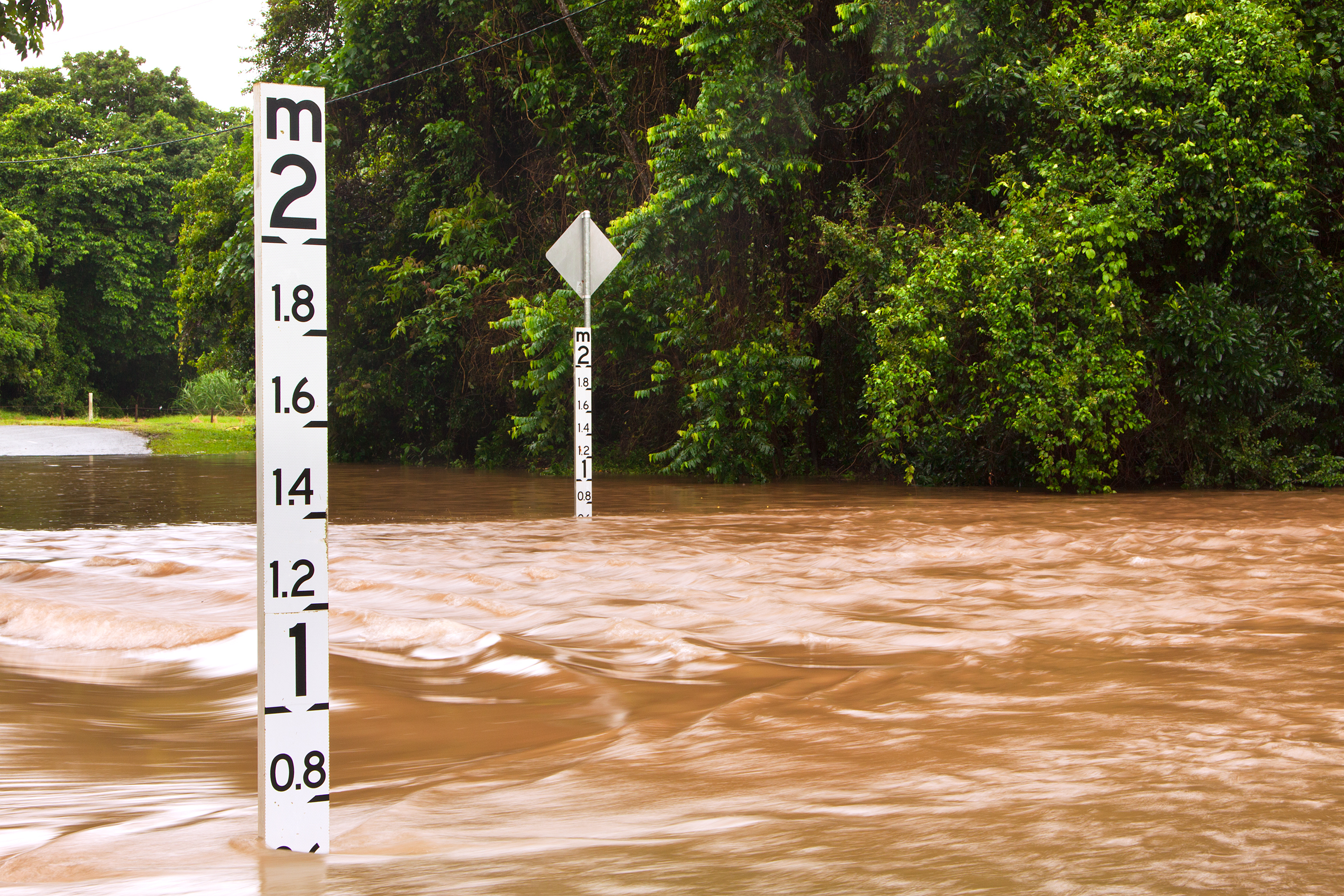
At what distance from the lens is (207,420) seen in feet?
170

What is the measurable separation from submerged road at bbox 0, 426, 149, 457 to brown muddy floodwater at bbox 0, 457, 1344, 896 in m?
19.3

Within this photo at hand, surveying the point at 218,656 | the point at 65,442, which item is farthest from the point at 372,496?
the point at 65,442

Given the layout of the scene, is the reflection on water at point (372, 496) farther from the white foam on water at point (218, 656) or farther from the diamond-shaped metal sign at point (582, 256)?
the white foam on water at point (218, 656)

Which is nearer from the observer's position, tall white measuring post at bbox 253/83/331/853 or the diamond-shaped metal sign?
tall white measuring post at bbox 253/83/331/853

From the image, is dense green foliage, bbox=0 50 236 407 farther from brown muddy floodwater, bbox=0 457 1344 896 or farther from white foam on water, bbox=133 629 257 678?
white foam on water, bbox=133 629 257 678

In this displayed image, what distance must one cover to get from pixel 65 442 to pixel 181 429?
12127 mm

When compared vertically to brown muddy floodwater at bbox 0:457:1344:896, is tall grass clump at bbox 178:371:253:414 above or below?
A: above

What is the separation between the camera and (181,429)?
4319 cm

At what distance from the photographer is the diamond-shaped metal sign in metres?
11.9

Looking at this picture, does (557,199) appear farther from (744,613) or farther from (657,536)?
(744,613)

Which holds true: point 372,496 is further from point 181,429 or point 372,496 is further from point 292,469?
point 181,429

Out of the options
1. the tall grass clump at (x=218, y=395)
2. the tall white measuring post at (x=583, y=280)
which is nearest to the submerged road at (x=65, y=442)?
the tall grass clump at (x=218, y=395)

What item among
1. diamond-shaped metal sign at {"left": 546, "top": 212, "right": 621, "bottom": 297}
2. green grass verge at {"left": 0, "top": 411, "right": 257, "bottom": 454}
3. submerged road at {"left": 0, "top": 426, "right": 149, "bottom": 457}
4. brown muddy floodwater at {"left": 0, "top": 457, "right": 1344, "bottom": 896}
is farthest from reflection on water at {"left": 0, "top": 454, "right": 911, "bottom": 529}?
submerged road at {"left": 0, "top": 426, "right": 149, "bottom": 457}

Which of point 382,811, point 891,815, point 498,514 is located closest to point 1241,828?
point 891,815
